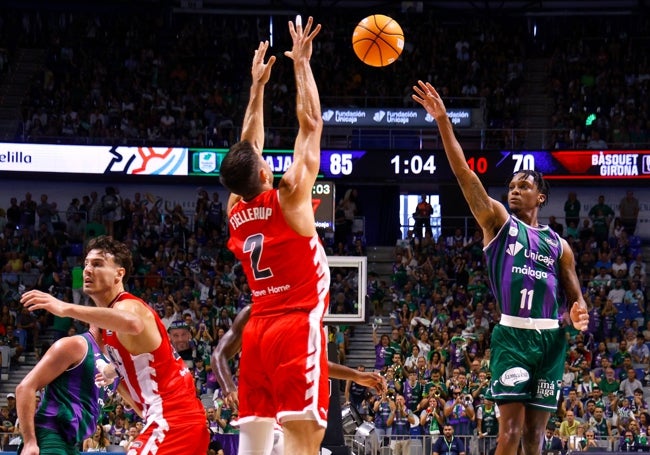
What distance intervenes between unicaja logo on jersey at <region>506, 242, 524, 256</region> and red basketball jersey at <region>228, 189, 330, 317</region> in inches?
83.7

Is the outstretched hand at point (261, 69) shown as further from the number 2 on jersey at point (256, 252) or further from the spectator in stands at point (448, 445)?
the spectator in stands at point (448, 445)

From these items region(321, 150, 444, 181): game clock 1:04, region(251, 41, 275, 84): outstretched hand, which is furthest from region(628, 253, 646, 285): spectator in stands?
region(251, 41, 275, 84): outstretched hand

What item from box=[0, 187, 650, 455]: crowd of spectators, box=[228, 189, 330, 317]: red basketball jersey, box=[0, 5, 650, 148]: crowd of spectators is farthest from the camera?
box=[0, 5, 650, 148]: crowd of spectators

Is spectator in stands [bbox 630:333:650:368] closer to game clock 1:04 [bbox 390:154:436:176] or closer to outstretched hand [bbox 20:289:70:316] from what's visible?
game clock 1:04 [bbox 390:154:436:176]

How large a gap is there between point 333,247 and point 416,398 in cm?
777

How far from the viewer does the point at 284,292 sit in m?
5.61

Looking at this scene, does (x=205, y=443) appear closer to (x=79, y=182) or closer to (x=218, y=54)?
(x=79, y=182)

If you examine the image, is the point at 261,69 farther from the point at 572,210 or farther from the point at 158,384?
the point at 572,210

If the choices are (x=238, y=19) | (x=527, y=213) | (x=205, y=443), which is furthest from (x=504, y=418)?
(x=238, y=19)

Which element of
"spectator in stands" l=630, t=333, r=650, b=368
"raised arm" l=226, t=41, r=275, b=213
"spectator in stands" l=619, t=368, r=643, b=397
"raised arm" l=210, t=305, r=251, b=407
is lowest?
"spectator in stands" l=619, t=368, r=643, b=397

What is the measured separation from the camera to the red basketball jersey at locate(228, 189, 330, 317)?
5582 mm

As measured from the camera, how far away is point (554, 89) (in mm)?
30406

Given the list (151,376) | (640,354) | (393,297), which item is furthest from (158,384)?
(393,297)

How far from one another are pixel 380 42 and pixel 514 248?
6.35 meters
